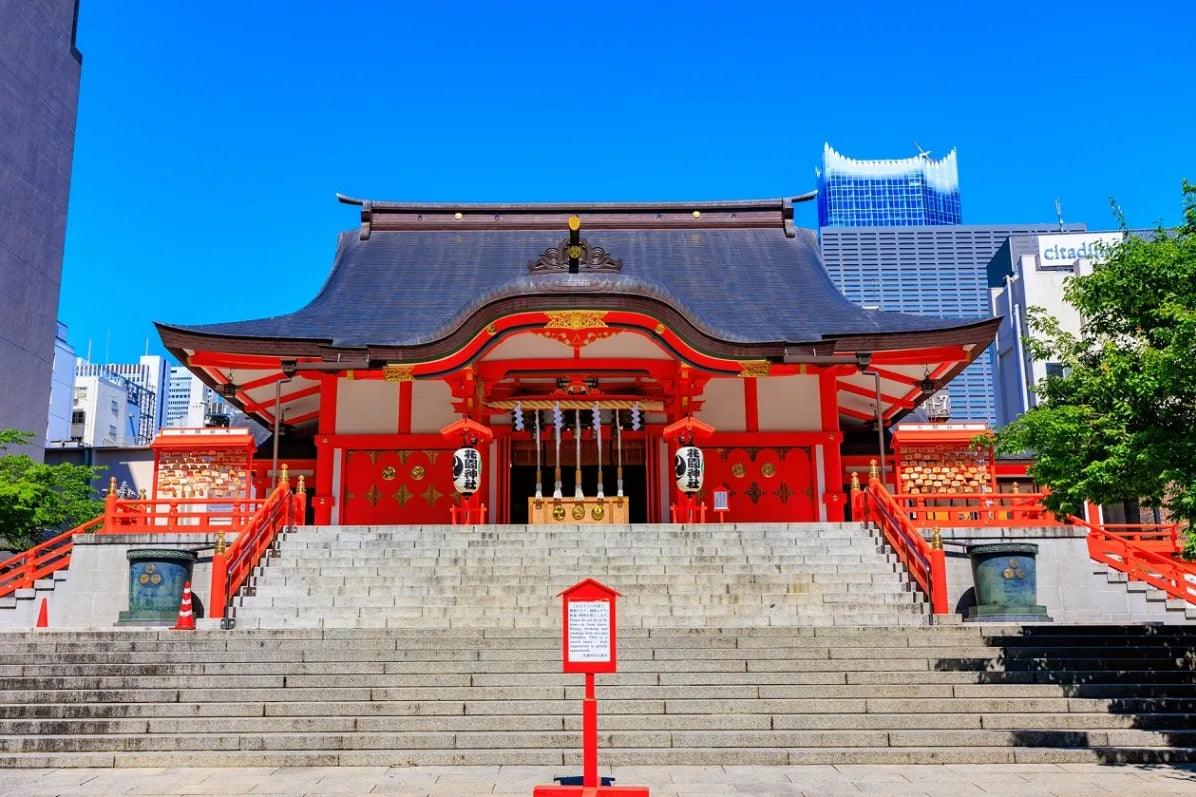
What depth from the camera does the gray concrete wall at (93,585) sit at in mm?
12742

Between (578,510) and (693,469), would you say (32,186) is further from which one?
Answer: (693,469)

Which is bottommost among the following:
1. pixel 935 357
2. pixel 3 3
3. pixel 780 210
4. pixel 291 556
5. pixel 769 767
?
pixel 769 767

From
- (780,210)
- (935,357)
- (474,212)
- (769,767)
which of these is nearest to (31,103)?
(474,212)

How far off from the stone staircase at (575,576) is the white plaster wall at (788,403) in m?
4.79

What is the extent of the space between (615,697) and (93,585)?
27.2 feet

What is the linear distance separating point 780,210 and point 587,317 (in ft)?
30.8

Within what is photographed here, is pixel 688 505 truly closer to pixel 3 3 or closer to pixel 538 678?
pixel 538 678

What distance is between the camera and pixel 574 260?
17.4m

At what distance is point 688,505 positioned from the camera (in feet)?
54.7

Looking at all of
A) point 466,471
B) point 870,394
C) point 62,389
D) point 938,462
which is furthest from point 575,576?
point 62,389

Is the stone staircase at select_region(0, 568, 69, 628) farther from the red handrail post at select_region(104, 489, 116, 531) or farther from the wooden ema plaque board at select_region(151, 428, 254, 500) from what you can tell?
the wooden ema plaque board at select_region(151, 428, 254, 500)

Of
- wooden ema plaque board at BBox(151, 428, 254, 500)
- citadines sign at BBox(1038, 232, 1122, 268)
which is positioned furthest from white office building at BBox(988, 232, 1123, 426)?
wooden ema plaque board at BBox(151, 428, 254, 500)

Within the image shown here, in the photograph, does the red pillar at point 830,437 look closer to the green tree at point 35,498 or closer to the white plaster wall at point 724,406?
the white plaster wall at point 724,406

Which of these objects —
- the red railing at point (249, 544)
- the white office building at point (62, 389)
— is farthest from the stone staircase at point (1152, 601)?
the white office building at point (62, 389)
